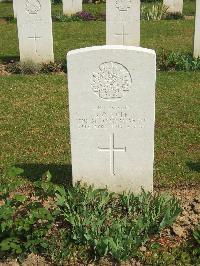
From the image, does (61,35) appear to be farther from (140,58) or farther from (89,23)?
(140,58)

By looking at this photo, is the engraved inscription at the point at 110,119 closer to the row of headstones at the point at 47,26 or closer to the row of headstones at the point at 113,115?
the row of headstones at the point at 113,115

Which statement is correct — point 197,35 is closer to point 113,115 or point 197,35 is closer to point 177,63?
point 177,63

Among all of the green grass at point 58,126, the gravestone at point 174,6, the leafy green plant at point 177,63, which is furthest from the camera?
the gravestone at point 174,6

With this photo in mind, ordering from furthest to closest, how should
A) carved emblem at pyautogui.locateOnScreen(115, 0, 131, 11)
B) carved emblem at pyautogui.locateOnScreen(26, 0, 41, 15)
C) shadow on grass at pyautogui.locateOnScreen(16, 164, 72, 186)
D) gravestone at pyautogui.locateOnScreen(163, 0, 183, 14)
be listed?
gravestone at pyautogui.locateOnScreen(163, 0, 183, 14), carved emblem at pyautogui.locateOnScreen(115, 0, 131, 11), carved emblem at pyautogui.locateOnScreen(26, 0, 41, 15), shadow on grass at pyautogui.locateOnScreen(16, 164, 72, 186)

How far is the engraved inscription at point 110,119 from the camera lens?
4734 millimetres

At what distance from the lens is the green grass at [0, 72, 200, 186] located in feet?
19.8

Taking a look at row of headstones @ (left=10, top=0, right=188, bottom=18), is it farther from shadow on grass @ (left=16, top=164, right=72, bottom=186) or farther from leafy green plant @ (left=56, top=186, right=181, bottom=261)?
leafy green plant @ (left=56, top=186, right=181, bottom=261)

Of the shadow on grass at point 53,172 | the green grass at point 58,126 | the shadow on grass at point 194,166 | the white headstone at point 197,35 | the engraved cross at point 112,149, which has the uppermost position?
the white headstone at point 197,35

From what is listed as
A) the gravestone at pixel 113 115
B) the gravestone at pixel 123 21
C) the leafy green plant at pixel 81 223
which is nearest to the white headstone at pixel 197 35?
the gravestone at pixel 123 21

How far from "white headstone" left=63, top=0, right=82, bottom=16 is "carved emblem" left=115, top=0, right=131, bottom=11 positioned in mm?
8058

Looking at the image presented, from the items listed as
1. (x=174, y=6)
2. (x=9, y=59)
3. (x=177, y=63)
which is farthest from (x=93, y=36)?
(x=174, y=6)

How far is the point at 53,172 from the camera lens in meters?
5.88

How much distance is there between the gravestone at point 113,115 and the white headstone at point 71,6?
1457 centimetres

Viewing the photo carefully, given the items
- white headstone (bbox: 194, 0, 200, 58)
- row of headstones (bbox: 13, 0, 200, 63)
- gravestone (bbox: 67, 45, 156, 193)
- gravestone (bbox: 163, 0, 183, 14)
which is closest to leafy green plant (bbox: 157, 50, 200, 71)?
white headstone (bbox: 194, 0, 200, 58)
